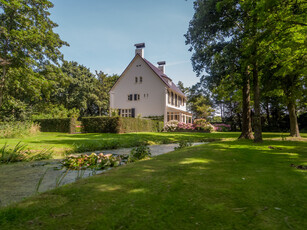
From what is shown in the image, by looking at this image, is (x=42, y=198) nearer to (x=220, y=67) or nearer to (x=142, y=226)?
(x=142, y=226)

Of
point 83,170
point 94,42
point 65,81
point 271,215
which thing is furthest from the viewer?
point 65,81

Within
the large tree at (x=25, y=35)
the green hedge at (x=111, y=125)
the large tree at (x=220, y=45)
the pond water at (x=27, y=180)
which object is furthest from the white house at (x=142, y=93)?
the pond water at (x=27, y=180)

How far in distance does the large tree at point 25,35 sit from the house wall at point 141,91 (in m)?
13.0

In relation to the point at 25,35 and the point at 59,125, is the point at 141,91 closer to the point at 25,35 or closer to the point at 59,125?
the point at 59,125

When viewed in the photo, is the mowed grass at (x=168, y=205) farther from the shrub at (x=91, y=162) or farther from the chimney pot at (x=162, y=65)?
the chimney pot at (x=162, y=65)

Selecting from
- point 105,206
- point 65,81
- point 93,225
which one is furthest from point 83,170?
point 65,81

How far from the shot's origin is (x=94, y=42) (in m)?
12.8

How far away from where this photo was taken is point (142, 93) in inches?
1065

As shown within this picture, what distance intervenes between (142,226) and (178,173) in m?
1.73

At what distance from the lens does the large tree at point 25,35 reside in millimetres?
12406

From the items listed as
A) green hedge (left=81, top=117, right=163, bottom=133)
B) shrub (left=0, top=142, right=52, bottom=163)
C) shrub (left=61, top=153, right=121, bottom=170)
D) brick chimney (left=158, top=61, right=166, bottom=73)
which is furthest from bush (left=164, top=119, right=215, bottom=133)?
shrub (left=61, top=153, right=121, bottom=170)

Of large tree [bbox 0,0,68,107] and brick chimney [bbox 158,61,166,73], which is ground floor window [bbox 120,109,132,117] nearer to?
brick chimney [bbox 158,61,166,73]

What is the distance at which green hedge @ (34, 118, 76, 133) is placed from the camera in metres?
19.5

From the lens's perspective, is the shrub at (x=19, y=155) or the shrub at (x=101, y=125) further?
the shrub at (x=101, y=125)
